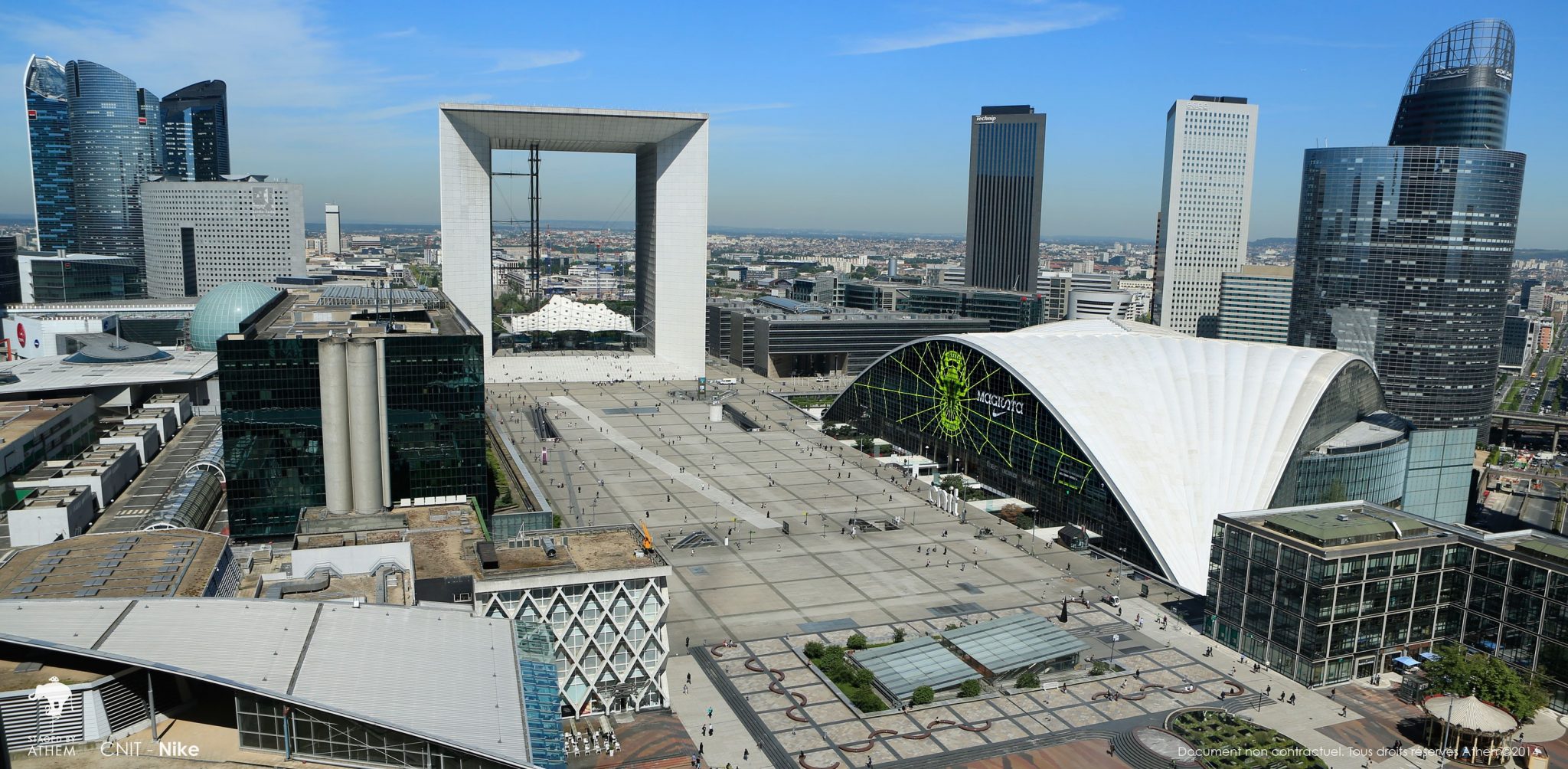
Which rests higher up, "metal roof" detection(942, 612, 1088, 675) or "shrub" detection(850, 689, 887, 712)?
"metal roof" detection(942, 612, 1088, 675)

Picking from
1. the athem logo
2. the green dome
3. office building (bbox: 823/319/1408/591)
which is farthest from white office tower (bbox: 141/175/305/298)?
office building (bbox: 823/319/1408/591)

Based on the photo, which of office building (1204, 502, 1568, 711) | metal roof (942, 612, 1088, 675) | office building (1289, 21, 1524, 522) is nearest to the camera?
office building (1204, 502, 1568, 711)

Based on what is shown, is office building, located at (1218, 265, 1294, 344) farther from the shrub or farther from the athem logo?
the shrub

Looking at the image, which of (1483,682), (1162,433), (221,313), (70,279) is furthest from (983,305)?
(70,279)

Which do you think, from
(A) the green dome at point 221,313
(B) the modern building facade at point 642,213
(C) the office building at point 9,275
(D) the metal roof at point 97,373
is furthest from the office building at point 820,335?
(C) the office building at point 9,275

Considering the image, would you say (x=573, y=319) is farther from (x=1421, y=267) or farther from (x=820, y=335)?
(x=1421, y=267)

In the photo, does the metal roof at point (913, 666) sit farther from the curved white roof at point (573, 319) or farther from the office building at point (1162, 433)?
the curved white roof at point (573, 319)

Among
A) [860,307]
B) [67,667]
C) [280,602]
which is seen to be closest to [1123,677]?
[280,602]
